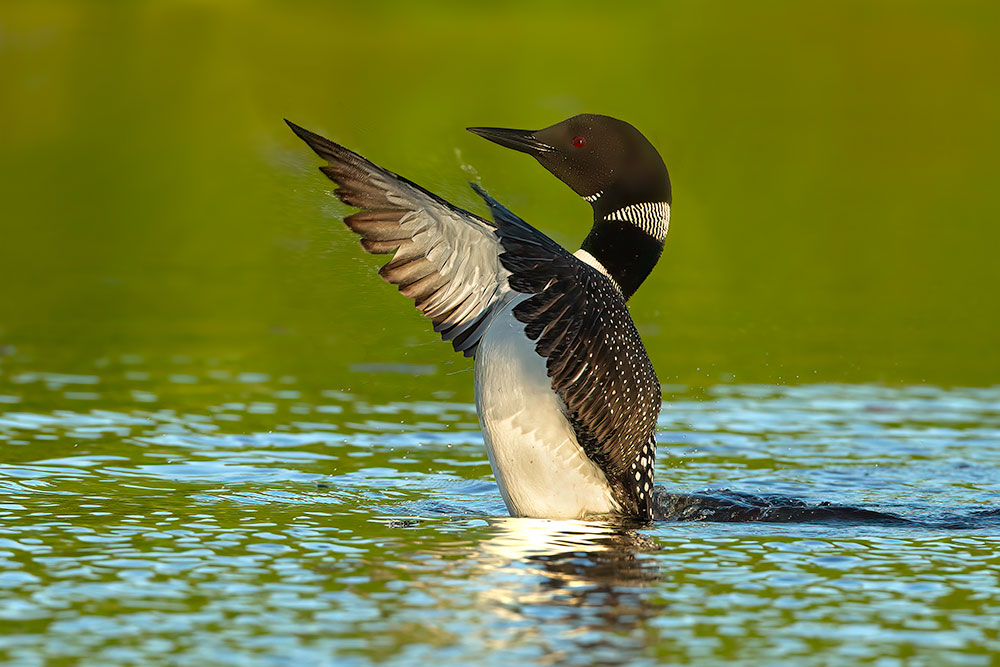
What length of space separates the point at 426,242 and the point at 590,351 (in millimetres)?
780

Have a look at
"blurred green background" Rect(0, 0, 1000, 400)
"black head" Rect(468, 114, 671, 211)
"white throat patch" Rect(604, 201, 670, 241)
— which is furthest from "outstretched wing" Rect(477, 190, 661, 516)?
"blurred green background" Rect(0, 0, 1000, 400)

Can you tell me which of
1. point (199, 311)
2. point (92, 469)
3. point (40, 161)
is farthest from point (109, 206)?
point (92, 469)

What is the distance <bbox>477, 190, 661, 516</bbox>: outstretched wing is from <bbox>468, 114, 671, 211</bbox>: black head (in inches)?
20.5

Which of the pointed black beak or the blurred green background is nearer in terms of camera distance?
the pointed black beak

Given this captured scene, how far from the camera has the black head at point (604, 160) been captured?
6.52 m

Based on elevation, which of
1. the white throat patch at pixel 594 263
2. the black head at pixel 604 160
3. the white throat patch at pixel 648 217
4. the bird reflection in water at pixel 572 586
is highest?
the black head at pixel 604 160

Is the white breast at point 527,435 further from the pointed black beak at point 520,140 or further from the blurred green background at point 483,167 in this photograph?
the pointed black beak at point 520,140

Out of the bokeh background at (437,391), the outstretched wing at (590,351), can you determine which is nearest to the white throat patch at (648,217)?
the outstretched wing at (590,351)

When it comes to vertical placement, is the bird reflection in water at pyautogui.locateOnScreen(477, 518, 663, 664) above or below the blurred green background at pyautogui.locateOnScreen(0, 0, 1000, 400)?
below

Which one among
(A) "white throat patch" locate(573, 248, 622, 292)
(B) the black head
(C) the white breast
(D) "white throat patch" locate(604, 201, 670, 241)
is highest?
(B) the black head

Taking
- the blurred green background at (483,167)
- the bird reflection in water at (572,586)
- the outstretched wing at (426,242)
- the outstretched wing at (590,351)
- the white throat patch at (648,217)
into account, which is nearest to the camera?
the bird reflection in water at (572,586)

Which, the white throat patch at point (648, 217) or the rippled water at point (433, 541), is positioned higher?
the white throat patch at point (648, 217)

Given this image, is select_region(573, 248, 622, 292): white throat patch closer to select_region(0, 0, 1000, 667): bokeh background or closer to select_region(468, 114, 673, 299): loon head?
select_region(468, 114, 673, 299): loon head

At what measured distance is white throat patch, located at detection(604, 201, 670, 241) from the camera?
6.52 meters
